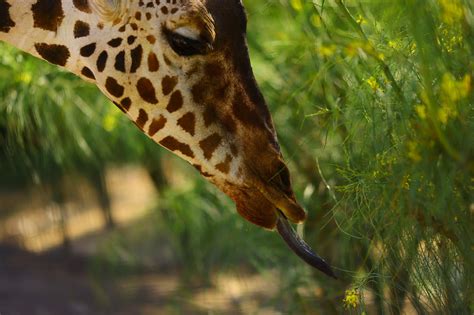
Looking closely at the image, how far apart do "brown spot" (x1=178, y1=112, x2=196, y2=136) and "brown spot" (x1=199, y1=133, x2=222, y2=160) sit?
0.05 meters

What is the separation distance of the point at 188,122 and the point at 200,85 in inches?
4.5

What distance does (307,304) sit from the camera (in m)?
4.30

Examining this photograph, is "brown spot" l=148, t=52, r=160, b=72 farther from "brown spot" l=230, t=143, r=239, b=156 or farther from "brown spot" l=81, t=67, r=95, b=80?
"brown spot" l=230, t=143, r=239, b=156

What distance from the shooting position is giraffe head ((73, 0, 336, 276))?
8.84 feet

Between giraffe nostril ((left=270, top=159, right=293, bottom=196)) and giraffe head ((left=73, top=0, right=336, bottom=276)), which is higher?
giraffe head ((left=73, top=0, right=336, bottom=276))

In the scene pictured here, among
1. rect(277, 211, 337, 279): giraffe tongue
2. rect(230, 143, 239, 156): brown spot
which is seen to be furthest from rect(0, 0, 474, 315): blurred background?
rect(230, 143, 239, 156): brown spot

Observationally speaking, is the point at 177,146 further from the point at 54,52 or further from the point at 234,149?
the point at 54,52

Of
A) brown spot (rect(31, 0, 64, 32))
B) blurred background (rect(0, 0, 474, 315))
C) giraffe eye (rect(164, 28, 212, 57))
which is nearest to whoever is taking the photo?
blurred background (rect(0, 0, 474, 315))

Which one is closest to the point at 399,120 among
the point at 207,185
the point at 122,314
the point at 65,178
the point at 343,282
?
the point at 343,282

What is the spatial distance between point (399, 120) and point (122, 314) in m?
3.97

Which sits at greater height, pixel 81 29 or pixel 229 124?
pixel 81 29

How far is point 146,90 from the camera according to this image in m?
2.76

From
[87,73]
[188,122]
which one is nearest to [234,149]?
[188,122]

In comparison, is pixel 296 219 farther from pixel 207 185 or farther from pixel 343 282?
pixel 207 185
